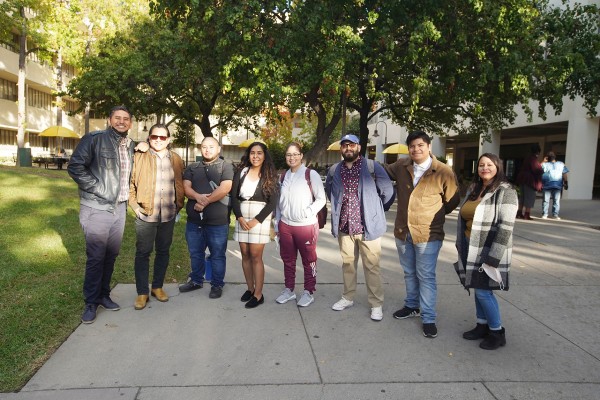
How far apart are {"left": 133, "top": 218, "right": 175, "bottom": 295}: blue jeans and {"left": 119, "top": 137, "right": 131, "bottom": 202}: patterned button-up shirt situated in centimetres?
30

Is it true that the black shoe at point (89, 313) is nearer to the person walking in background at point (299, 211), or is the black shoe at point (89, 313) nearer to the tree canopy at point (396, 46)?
the person walking in background at point (299, 211)

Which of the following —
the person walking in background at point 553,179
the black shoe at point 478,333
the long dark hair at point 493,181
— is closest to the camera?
the long dark hair at point 493,181

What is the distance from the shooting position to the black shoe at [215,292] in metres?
4.89

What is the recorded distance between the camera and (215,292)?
4.91m

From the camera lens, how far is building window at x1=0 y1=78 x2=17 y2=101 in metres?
30.6

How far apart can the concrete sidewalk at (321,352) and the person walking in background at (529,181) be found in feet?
23.5

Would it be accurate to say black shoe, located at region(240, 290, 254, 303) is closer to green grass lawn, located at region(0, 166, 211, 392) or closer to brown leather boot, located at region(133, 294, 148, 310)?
brown leather boot, located at region(133, 294, 148, 310)

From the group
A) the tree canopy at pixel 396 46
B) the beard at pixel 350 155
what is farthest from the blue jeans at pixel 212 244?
the tree canopy at pixel 396 46

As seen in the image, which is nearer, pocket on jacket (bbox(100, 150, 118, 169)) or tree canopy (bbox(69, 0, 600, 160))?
pocket on jacket (bbox(100, 150, 118, 169))

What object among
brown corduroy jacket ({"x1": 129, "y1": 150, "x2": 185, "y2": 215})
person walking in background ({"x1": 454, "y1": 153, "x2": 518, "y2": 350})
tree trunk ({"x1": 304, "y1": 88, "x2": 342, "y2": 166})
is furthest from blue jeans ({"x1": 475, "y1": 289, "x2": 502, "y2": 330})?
tree trunk ({"x1": 304, "y1": 88, "x2": 342, "y2": 166})

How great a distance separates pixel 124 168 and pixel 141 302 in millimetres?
1389

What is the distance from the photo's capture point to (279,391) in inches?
119

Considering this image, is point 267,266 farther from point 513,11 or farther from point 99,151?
point 513,11

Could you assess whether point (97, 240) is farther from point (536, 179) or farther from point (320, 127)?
point (320, 127)
